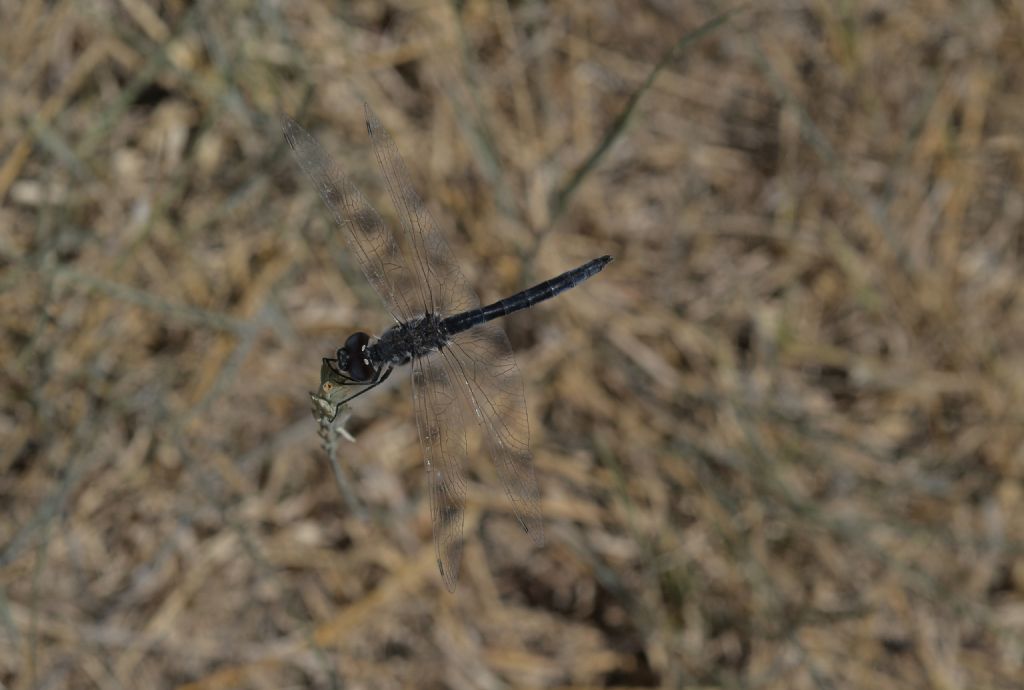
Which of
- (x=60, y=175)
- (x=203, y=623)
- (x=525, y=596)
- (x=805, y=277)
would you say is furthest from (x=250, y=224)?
(x=805, y=277)

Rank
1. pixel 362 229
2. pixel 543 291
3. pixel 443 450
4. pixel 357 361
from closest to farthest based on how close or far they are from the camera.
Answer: pixel 357 361 < pixel 443 450 < pixel 362 229 < pixel 543 291

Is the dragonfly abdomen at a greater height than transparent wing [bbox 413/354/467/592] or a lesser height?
greater

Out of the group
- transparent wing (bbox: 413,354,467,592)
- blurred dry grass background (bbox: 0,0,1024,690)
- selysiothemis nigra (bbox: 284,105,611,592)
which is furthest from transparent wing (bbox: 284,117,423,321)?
blurred dry grass background (bbox: 0,0,1024,690)

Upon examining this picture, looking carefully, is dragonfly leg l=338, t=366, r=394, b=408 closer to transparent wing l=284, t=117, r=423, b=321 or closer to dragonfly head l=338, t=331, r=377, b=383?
dragonfly head l=338, t=331, r=377, b=383

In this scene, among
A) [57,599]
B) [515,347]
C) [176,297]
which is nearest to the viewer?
[57,599]

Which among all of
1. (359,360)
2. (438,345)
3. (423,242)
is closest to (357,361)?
(359,360)

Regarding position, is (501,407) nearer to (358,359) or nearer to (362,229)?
(358,359)

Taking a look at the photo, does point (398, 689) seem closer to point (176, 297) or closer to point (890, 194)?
point (176, 297)
